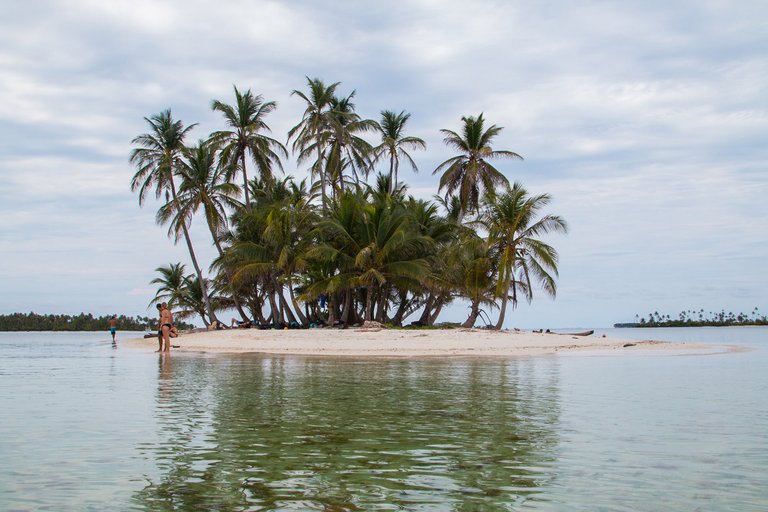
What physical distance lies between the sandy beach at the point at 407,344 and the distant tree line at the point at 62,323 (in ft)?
201

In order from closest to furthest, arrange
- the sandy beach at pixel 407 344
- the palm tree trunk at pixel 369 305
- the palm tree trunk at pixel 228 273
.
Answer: the sandy beach at pixel 407 344 → the palm tree trunk at pixel 369 305 → the palm tree trunk at pixel 228 273

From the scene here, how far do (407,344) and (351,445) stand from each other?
70.0 feet

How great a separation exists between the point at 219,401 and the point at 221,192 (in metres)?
33.2

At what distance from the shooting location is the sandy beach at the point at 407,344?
25.8 meters

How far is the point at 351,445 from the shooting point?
6.48m

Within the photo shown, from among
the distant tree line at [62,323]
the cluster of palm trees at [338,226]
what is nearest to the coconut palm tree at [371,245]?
the cluster of palm trees at [338,226]

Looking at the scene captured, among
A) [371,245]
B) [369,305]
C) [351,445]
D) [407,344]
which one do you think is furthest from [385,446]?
[369,305]

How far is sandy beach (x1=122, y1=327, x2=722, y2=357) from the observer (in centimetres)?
2584

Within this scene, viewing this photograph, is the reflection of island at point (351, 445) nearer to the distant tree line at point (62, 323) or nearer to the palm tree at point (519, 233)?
the palm tree at point (519, 233)

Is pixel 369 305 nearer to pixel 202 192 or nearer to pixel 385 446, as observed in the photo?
pixel 202 192

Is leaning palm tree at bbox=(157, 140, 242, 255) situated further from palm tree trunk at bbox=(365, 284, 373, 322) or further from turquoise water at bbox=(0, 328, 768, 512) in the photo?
turquoise water at bbox=(0, 328, 768, 512)

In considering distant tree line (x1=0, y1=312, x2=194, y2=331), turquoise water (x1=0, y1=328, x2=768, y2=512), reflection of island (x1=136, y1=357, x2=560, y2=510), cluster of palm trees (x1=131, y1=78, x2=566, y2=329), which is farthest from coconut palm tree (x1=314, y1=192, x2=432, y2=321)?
distant tree line (x1=0, y1=312, x2=194, y2=331)

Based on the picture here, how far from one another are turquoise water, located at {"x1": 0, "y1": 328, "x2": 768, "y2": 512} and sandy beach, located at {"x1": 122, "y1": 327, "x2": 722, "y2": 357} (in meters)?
13.1

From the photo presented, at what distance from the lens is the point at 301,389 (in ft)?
38.7
